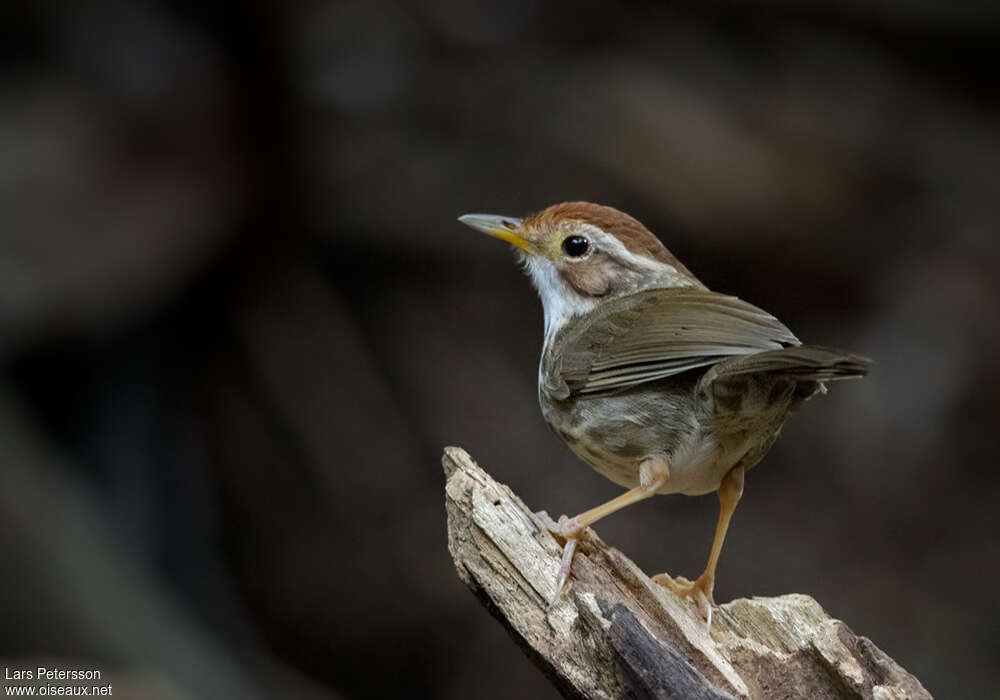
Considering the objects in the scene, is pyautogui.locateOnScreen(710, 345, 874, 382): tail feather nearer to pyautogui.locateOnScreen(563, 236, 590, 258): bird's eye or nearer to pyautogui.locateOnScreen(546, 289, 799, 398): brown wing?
pyautogui.locateOnScreen(546, 289, 799, 398): brown wing

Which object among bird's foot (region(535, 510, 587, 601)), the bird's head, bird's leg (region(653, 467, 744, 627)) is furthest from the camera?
the bird's head

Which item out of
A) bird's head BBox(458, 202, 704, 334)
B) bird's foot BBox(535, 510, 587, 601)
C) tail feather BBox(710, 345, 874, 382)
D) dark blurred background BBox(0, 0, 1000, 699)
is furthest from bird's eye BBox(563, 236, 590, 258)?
dark blurred background BBox(0, 0, 1000, 699)

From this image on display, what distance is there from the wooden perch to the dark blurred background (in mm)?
3372

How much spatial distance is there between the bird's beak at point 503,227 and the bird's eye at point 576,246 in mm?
162

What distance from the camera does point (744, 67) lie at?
6559 mm

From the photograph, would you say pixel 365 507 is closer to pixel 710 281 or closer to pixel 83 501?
pixel 83 501

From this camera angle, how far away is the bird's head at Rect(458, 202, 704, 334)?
13.3 feet

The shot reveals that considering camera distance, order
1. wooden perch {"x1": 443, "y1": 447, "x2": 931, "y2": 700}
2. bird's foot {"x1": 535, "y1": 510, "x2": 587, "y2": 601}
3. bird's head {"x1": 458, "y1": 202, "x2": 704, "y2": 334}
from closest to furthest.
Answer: wooden perch {"x1": 443, "y1": 447, "x2": 931, "y2": 700}
bird's foot {"x1": 535, "y1": 510, "x2": 587, "y2": 601}
bird's head {"x1": 458, "y1": 202, "x2": 704, "y2": 334}

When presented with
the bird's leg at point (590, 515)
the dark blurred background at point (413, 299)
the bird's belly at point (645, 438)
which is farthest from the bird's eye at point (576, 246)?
the dark blurred background at point (413, 299)

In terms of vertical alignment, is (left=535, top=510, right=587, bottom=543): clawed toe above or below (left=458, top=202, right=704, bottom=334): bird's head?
below

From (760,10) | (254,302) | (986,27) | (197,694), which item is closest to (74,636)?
(197,694)

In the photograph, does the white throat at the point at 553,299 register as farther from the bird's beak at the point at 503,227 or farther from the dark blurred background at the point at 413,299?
the dark blurred background at the point at 413,299

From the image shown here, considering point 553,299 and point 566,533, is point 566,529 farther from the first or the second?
point 553,299

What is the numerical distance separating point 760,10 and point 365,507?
3.99 metres
